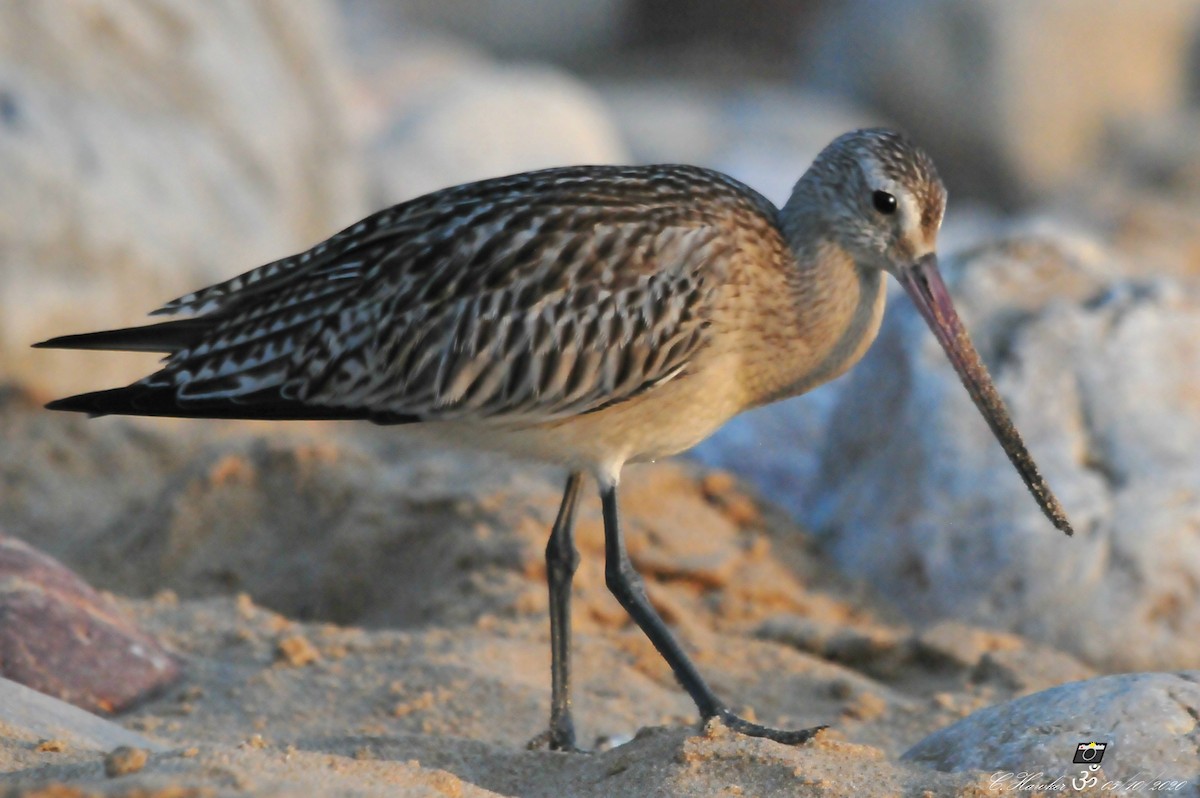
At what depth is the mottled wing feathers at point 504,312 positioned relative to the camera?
5.49 metres

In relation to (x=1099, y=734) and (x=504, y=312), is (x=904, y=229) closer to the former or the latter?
(x=504, y=312)

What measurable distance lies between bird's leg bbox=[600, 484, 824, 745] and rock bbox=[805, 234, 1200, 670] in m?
1.99

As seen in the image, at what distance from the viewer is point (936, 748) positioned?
4969 millimetres

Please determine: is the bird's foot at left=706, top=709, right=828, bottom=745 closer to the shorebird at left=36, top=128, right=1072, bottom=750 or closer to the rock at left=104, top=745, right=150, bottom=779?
the shorebird at left=36, top=128, right=1072, bottom=750

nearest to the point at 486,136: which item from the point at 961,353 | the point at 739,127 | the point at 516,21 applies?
the point at 739,127

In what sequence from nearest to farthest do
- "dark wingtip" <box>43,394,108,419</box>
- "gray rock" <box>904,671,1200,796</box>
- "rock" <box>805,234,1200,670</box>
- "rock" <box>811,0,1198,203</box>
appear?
"gray rock" <box>904,671,1200,796</box>, "dark wingtip" <box>43,394,108,419</box>, "rock" <box>805,234,1200,670</box>, "rock" <box>811,0,1198,203</box>

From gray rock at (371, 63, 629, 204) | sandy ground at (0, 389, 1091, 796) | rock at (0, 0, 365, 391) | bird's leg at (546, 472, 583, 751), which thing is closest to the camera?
sandy ground at (0, 389, 1091, 796)

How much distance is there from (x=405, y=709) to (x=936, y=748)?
72.3 inches

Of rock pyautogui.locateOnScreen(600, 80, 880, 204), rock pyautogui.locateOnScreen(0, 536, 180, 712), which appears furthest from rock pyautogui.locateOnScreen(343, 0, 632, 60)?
rock pyautogui.locateOnScreen(0, 536, 180, 712)

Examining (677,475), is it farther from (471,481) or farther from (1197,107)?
(1197,107)

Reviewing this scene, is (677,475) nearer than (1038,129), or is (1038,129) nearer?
(677,475)

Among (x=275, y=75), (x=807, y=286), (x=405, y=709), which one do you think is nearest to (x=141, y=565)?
(x=405, y=709)

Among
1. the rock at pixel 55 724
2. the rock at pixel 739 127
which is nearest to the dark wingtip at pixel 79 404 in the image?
the rock at pixel 55 724

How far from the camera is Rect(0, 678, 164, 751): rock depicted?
4410mm
